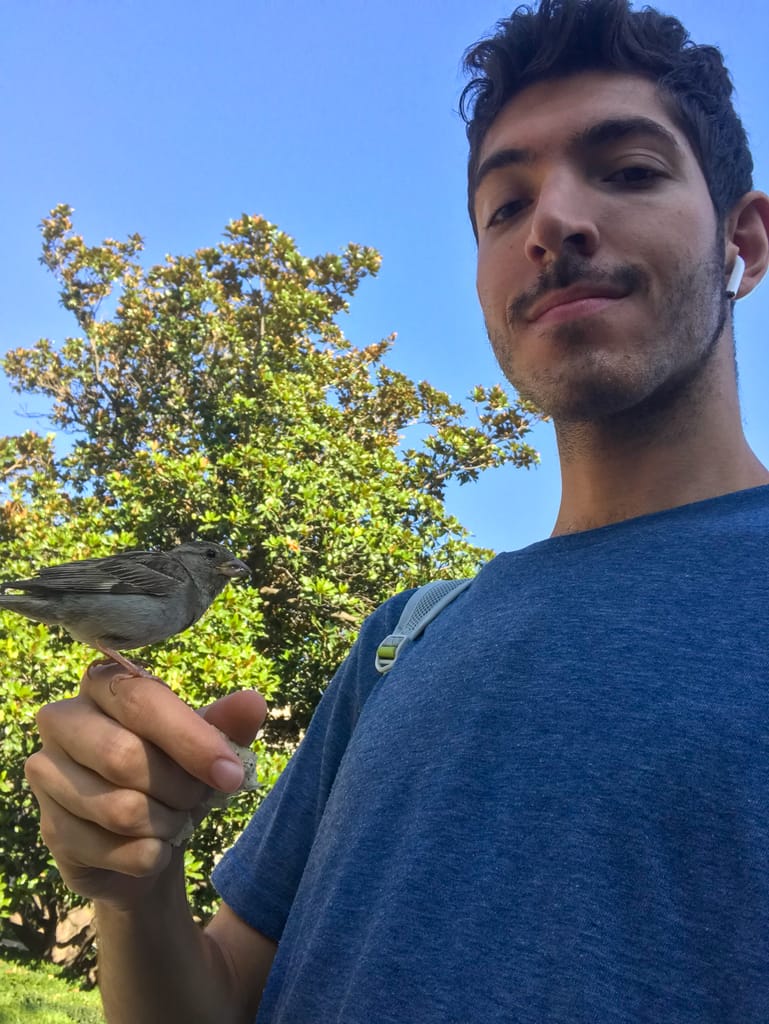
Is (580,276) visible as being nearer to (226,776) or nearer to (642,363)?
(642,363)

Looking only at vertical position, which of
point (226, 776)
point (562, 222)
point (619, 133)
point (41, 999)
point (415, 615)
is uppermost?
point (619, 133)

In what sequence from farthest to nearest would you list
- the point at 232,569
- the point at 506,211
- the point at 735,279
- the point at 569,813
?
the point at 232,569 < the point at 506,211 < the point at 735,279 < the point at 569,813

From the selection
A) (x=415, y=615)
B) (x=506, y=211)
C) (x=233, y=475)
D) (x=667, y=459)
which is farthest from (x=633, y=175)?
(x=233, y=475)

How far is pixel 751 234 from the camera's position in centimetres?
224

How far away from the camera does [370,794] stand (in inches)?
64.0

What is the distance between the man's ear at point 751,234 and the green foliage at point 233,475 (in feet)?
17.8

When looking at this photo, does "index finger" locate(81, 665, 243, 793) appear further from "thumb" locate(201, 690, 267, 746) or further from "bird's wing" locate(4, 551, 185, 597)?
"bird's wing" locate(4, 551, 185, 597)

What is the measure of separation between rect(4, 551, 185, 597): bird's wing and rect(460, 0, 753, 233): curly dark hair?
6.31 ft

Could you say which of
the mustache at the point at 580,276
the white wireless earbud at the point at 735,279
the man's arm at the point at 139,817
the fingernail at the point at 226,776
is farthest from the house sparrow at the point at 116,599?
the white wireless earbud at the point at 735,279

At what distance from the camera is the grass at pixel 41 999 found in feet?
22.3

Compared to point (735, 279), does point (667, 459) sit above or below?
below

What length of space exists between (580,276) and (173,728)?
60.4 inches

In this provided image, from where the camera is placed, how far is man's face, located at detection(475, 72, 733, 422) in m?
1.89

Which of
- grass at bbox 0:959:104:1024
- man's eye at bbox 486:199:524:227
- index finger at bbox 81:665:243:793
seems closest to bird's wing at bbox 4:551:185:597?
index finger at bbox 81:665:243:793
